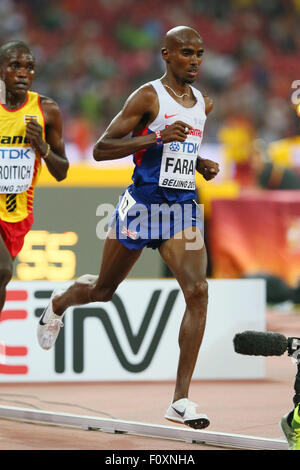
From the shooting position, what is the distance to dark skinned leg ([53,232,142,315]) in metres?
5.68

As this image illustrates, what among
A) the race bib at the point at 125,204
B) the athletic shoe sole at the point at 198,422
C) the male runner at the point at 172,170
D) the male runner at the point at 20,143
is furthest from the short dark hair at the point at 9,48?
the athletic shoe sole at the point at 198,422

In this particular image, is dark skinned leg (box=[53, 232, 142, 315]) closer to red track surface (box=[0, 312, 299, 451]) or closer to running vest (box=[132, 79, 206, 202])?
running vest (box=[132, 79, 206, 202])

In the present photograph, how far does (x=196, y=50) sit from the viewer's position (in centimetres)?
542

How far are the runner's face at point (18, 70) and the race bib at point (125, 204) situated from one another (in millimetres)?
1032

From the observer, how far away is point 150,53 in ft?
73.6

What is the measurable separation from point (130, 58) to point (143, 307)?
51.3ft

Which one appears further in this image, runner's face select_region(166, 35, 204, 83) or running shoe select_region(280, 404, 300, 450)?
runner's face select_region(166, 35, 204, 83)

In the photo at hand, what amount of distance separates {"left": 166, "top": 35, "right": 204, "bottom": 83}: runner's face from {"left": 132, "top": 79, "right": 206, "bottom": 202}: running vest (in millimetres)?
143

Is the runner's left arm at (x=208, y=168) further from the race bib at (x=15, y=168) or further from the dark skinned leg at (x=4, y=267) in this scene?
the dark skinned leg at (x=4, y=267)

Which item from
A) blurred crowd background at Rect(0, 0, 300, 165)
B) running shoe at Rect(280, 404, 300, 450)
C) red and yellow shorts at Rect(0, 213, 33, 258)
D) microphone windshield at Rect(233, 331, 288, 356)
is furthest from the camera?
blurred crowd background at Rect(0, 0, 300, 165)

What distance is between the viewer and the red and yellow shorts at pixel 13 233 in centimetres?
611

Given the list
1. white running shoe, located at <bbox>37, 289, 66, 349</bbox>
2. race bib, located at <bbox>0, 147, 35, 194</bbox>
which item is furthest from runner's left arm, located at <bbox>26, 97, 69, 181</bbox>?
white running shoe, located at <bbox>37, 289, 66, 349</bbox>

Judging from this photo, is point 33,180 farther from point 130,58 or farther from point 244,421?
point 130,58

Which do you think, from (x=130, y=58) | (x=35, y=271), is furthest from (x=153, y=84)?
(x=130, y=58)
